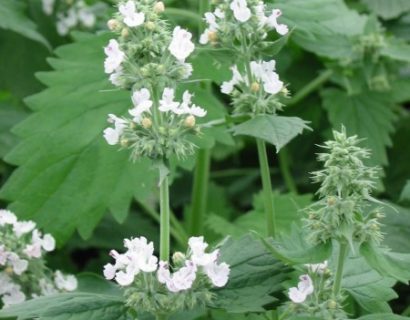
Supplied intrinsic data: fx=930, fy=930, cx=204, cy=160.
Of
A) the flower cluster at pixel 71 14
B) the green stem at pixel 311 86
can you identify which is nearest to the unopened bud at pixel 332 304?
the green stem at pixel 311 86

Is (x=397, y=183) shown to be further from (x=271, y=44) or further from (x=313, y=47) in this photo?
(x=271, y=44)

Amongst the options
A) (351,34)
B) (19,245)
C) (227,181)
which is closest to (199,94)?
(351,34)

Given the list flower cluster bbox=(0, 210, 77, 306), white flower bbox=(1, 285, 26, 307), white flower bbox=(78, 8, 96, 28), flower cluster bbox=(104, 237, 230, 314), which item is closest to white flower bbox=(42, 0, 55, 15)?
white flower bbox=(78, 8, 96, 28)

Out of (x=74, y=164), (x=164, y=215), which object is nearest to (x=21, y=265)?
(x=164, y=215)

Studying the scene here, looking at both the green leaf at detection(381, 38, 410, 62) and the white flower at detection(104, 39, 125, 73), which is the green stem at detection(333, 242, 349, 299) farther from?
the green leaf at detection(381, 38, 410, 62)

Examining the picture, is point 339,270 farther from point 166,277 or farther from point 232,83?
point 232,83

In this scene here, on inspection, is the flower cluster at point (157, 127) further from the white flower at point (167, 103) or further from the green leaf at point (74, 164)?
the green leaf at point (74, 164)

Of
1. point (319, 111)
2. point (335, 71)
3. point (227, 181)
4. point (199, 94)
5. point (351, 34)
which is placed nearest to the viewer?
point (199, 94)
